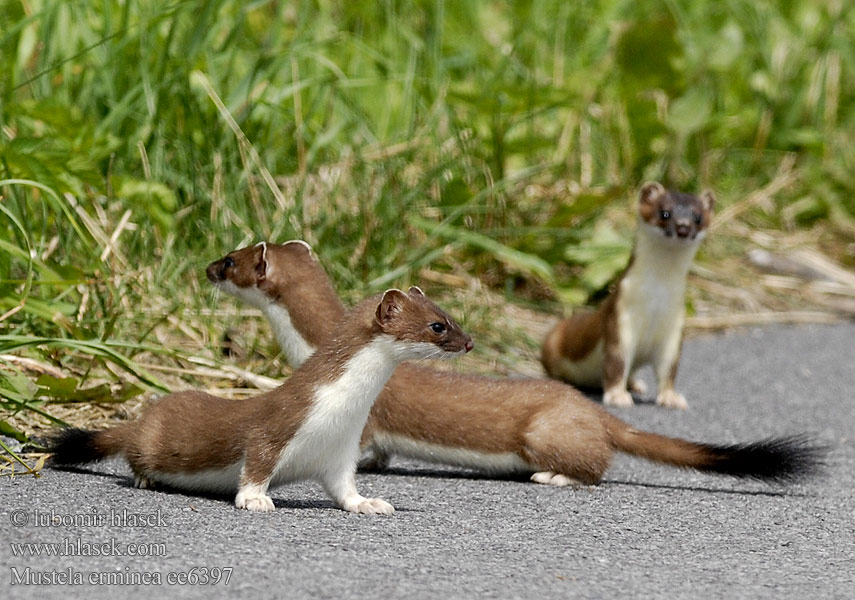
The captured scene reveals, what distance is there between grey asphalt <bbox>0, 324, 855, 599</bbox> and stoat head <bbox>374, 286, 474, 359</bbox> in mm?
415

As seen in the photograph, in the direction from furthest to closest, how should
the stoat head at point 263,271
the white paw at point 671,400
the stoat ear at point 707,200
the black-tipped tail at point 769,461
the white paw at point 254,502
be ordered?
the stoat ear at point 707,200
the white paw at point 671,400
the stoat head at point 263,271
the black-tipped tail at point 769,461
the white paw at point 254,502

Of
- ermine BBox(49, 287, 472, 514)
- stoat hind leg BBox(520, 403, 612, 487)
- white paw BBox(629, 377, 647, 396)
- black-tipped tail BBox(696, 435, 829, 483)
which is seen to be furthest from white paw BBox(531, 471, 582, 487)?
white paw BBox(629, 377, 647, 396)

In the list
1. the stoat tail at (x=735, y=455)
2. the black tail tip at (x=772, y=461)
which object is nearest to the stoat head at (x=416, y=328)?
the stoat tail at (x=735, y=455)

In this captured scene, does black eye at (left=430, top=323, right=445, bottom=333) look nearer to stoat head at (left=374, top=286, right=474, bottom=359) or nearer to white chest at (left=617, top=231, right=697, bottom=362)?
stoat head at (left=374, top=286, right=474, bottom=359)

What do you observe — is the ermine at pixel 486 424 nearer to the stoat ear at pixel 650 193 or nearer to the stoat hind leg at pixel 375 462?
the stoat hind leg at pixel 375 462

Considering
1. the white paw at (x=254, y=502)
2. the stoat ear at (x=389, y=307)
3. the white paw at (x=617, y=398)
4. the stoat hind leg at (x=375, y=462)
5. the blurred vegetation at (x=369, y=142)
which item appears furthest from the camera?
the white paw at (x=617, y=398)

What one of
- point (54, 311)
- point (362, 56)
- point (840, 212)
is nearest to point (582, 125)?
point (362, 56)

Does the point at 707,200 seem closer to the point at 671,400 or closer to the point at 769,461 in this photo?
the point at 671,400

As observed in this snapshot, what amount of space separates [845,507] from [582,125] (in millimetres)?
4002

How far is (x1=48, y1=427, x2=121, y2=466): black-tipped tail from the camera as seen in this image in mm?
3387

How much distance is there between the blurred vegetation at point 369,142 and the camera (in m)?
4.54

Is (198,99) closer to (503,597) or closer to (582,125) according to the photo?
(582,125)

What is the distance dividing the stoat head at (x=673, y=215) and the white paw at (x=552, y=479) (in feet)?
5.94

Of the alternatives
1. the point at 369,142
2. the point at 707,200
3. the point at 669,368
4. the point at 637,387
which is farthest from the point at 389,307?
the point at 369,142
